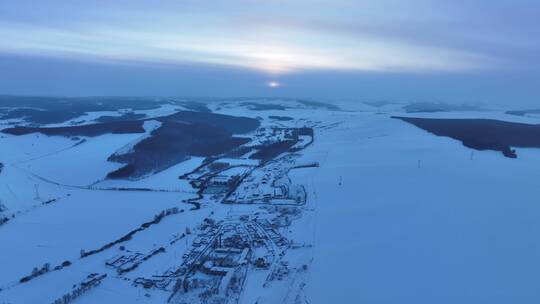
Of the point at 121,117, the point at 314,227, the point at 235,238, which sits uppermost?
the point at 314,227

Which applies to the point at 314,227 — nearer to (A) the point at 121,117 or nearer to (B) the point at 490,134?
(B) the point at 490,134

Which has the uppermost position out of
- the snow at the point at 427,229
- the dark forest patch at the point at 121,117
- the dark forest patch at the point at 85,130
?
the snow at the point at 427,229

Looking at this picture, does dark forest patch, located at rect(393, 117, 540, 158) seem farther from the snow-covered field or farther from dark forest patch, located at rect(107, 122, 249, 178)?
dark forest patch, located at rect(107, 122, 249, 178)

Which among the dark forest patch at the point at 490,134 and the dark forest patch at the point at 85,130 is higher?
the dark forest patch at the point at 490,134

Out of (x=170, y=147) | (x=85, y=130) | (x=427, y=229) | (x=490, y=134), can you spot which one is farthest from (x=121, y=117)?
(x=427, y=229)

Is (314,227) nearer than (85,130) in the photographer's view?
Yes

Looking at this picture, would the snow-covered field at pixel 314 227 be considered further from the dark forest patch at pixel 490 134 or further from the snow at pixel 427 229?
the dark forest patch at pixel 490 134

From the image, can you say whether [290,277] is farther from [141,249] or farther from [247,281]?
[141,249]

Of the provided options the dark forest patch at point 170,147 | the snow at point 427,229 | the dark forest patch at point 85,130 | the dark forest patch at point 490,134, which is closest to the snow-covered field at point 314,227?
the snow at point 427,229

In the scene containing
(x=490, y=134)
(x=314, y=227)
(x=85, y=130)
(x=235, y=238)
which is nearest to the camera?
(x=235, y=238)

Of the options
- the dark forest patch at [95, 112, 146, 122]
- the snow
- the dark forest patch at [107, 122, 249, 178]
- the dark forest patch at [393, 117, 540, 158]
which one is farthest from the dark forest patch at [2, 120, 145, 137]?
the dark forest patch at [393, 117, 540, 158]
